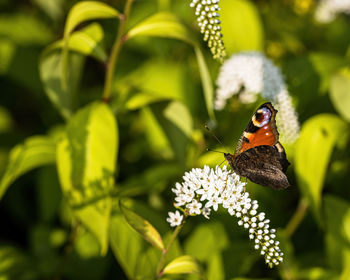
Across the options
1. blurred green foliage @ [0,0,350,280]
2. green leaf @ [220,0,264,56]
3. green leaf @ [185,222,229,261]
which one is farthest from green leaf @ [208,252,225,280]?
green leaf @ [220,0,264,56]

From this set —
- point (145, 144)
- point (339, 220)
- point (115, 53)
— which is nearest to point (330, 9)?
point (145, 144)

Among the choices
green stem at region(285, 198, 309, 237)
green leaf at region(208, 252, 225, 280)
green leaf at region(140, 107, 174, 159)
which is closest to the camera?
green leaf at region(208, 252, 225, 280)

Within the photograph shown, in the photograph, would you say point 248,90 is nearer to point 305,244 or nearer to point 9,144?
point 305,244

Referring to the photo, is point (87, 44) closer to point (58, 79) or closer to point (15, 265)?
point (58, 79)

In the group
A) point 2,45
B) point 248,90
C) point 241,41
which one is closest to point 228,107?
point 248,90

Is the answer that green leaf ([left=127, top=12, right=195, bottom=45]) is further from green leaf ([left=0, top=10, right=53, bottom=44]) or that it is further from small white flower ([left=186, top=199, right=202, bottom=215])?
green leaf ([left=0, top=10, right=53, bottom=44])

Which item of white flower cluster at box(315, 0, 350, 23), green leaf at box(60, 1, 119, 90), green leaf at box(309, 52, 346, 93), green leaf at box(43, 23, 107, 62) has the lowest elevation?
white flower cluster at box(315, 0, 350, 23)
